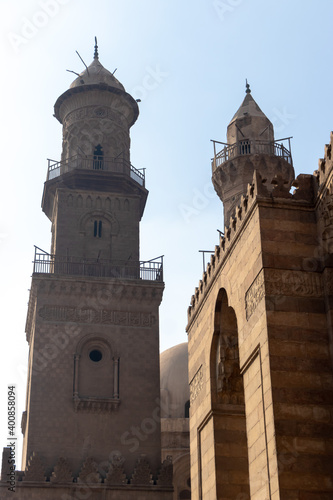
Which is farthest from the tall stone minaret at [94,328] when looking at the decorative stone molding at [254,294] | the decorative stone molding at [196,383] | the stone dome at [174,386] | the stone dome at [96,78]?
the decorative stone molding at [254,294]

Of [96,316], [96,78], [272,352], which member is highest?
[96,78]

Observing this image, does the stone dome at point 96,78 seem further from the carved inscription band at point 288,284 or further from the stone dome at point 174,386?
the carved inscription band at point 288,284

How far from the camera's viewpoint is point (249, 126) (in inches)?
930

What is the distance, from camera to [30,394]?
25875 mm

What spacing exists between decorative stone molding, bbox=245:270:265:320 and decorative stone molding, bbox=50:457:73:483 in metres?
14.1

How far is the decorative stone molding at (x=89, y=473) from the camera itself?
24.5 metres

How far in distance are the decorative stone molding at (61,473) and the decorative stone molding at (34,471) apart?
0.33 metres

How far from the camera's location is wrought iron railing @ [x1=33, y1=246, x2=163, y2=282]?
28.3m

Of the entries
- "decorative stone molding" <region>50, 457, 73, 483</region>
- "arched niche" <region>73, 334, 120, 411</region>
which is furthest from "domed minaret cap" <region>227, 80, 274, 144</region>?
"decorative stone molding" <region>50, 457, 73, 483</region>

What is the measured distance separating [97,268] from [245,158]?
802cm

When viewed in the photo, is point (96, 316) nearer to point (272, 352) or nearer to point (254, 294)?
point (254, 294)

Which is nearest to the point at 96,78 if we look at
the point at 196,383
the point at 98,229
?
the point at 98,229

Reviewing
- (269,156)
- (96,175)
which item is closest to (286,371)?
(269,156)

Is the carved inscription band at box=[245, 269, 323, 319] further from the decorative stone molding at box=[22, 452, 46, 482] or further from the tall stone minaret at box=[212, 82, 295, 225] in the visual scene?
the decorative stone molding at box=[22, 452, 46, 482]
